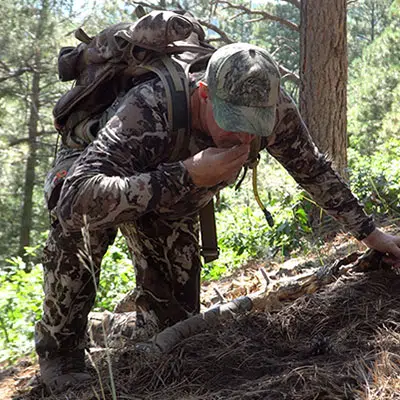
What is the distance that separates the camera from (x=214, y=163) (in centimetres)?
229

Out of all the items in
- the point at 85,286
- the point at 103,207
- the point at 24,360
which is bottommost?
the point at 24,360

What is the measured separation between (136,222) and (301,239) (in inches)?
112

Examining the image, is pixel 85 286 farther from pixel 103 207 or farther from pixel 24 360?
pixel 24 360

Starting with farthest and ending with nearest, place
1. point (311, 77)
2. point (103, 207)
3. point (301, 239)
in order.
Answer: point (311, 77)
point (301, 239)
point (103, 207)

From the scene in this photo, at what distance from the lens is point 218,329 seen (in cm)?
284

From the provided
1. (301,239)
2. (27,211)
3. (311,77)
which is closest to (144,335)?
(301,239)

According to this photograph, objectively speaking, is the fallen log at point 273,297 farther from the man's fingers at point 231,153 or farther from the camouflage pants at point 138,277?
the man's fingers at point 231,153

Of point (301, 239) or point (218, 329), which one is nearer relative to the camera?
point (218, 329)

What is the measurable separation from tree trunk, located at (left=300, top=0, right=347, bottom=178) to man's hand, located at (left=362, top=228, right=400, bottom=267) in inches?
134

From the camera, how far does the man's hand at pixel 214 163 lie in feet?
7.53

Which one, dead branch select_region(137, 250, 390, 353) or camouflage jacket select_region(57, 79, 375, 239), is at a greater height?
camouflage jacket select_region(57, 79, 375, 239)

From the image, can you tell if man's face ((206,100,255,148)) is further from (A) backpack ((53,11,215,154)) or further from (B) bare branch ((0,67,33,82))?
(B) bare branch ((0,67,33,82))

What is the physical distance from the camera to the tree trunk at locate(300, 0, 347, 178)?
636 centimetres

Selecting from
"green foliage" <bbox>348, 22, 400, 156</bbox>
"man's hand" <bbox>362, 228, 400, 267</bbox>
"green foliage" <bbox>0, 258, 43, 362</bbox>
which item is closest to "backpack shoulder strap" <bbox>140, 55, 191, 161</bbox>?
"man's hand" <bbox>362, 228, 400, 267</bbox>
